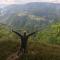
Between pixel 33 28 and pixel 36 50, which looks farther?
pixel 33 28

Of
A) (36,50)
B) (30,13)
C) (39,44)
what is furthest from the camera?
(30,13)

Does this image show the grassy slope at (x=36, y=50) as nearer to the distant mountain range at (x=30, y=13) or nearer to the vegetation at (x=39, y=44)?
the vegetation at (x=39, y=44)

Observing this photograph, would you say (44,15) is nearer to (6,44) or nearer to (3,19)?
(3,19)

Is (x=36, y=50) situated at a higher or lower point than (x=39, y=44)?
lower

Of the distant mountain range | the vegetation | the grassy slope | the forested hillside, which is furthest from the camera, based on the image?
the distant mountain range

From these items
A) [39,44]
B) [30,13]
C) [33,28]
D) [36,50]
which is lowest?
[36,50]

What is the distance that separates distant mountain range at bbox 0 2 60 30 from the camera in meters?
34.9

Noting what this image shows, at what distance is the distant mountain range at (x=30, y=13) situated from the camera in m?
34.9

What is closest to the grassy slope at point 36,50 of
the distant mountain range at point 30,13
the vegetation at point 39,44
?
the vegetation at point 39,44

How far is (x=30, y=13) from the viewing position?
37531mm

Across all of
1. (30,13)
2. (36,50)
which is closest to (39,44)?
(36,50)

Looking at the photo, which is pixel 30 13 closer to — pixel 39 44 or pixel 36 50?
pixel 39 44

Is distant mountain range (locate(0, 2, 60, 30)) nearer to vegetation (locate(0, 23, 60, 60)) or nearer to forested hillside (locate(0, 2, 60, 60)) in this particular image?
forested hillside (locate(0, 2, 60, 60))

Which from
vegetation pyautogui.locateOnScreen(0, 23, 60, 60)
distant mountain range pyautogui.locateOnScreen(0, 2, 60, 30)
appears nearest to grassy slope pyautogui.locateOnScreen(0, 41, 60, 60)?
vegetation pyautogui.locateOnScreen(0, 23, 60, 60)
